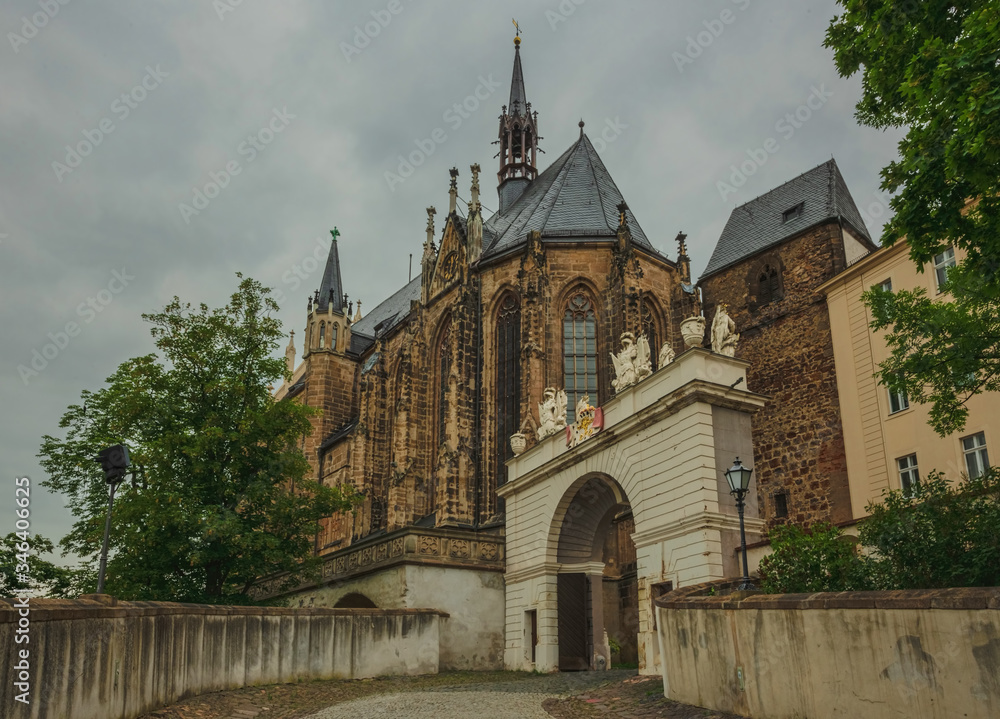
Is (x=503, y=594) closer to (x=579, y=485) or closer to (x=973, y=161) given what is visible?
(x=579, y=485)

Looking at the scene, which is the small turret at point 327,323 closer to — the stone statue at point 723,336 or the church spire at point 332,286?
the church spire at point 332,286

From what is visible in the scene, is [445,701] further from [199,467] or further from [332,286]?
[332,286]

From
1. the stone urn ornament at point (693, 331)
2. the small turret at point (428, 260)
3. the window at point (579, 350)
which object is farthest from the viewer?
the small turret at point (428, 260)

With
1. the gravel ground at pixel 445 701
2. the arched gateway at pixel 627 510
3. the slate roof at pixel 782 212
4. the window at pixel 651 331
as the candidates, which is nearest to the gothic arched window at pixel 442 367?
the window at pixel 651 331

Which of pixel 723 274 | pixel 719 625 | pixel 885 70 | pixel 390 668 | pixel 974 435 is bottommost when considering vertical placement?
pixel 390 668

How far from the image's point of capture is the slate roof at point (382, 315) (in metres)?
46.8

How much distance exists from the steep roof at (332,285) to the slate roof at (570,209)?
12903 mm

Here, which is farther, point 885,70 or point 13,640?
point 885,70

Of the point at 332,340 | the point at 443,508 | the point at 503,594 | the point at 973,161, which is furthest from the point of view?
the point at 332,340

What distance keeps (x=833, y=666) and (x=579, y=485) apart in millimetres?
11981

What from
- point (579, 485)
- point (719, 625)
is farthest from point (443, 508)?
point (719, 625)

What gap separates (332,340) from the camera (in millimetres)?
46219

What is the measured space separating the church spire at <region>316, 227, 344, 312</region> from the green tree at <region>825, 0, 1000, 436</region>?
3826cm

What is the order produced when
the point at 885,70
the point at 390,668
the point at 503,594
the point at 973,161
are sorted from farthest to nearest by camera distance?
the point at 503,594 → the point at 390,668 → the point at 885,70 → the point at 973,161
